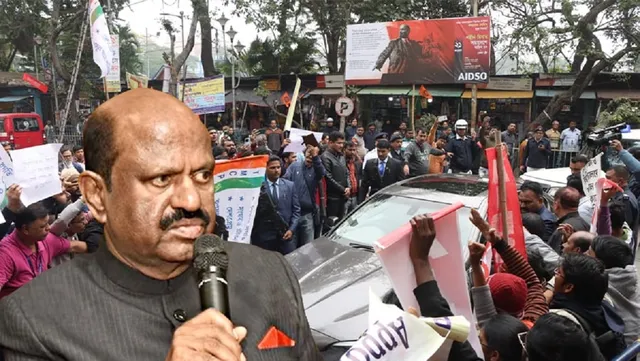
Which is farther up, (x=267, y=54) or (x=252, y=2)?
(x=252, y=2)

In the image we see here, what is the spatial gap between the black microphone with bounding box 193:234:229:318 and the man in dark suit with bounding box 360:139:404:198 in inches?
261

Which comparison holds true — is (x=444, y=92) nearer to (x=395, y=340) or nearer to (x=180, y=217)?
(x=395, y=340)

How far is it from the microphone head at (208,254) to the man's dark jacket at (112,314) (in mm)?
138

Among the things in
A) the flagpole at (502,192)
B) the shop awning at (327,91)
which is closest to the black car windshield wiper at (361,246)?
the flagpole at (502,192)

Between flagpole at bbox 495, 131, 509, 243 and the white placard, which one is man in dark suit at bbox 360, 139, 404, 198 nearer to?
the white placard

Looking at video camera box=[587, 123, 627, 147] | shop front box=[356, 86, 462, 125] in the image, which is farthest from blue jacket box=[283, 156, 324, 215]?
shop front box=[356, 86, 462, 125]

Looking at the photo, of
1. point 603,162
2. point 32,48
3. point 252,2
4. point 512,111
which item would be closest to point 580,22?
point 512,111

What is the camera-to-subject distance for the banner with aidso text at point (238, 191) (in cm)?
453

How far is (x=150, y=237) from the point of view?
3.73ft

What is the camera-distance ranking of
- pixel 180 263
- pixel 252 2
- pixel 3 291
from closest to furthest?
pixel 180 263 < pixel 3 291 < pixel 252 2

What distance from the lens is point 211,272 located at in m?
1.03

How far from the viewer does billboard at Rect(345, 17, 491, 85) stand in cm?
1562

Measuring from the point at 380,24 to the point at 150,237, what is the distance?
16369mm

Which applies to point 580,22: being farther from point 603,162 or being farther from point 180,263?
point 180,263
